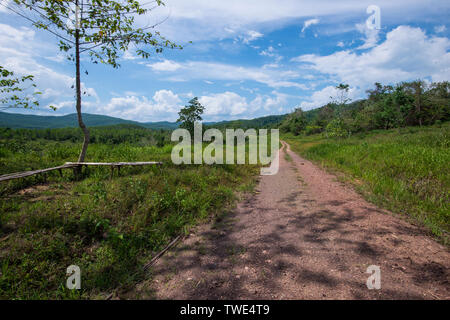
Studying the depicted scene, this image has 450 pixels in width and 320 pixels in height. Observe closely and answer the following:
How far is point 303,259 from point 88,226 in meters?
3.82

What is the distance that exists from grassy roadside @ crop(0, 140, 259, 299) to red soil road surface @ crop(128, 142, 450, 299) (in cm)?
51

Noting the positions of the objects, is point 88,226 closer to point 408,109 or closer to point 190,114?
point 190,114

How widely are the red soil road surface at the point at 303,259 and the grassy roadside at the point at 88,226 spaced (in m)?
0.51

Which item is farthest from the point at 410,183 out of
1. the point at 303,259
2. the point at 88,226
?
the point at 88,226

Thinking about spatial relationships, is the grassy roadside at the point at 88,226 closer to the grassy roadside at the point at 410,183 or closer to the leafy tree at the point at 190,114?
the grassy roadside at the point at 410,183

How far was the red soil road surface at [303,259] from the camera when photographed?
90.1 inches

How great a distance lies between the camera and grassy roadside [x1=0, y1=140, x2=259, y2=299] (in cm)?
259

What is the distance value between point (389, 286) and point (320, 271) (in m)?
0.72

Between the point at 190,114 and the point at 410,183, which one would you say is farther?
the point at 190,114

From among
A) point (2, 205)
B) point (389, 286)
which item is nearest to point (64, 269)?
point (2, 205)

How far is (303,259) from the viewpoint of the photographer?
2.88 m

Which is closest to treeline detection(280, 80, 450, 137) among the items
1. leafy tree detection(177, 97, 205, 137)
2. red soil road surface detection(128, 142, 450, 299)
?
leafy tree detection(177, 97, 205, 137)

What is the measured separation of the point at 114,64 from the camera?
257 inches

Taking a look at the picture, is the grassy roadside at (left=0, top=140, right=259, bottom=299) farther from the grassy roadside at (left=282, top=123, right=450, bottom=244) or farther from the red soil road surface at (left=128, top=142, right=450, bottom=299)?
the grassy roadside at (left=282, top=123, right=450, bottom=244)
